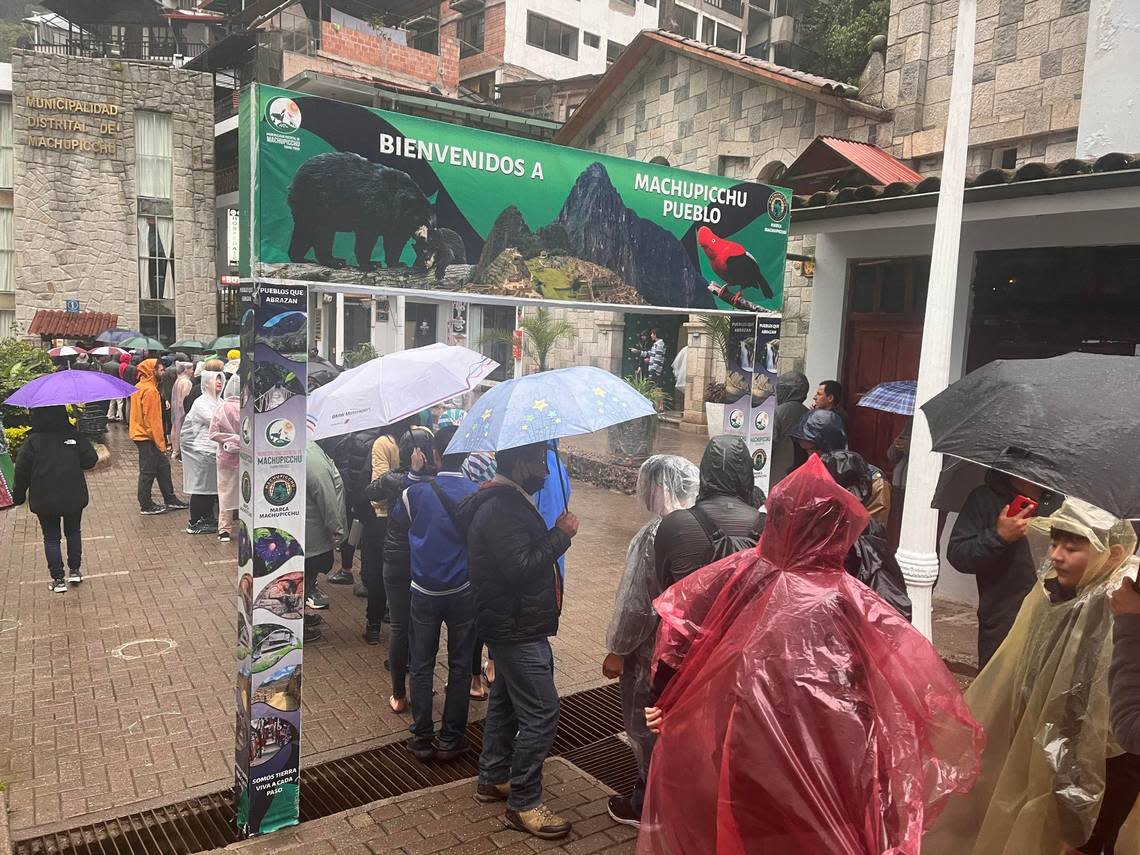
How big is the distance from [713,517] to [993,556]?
5.04 ft

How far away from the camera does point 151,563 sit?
796 centimetres

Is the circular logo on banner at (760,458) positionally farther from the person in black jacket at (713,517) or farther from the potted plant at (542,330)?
the potted plant at (542,330)

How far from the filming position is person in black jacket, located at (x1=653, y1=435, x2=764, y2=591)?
10.6 ft

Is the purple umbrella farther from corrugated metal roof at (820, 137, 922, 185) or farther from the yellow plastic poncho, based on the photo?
corrugated metal roof at (820, 137, 922, 185)

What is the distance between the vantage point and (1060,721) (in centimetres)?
281

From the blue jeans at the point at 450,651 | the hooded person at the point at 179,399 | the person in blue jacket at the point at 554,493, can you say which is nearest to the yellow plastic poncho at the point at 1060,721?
the person in blue jacket at the point at 554,493

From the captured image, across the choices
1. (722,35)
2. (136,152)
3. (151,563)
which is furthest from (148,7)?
(151,563)

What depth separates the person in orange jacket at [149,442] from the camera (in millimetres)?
9430

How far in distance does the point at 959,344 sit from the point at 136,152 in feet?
98.4

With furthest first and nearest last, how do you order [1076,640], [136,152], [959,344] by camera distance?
[136,152]
[959,344]
[1076,640]

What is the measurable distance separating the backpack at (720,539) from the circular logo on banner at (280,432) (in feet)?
5.69

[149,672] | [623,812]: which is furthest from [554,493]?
[149,672]

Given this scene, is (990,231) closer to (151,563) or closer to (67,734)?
(67,734)

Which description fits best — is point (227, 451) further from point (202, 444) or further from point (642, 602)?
point (642, 602)
